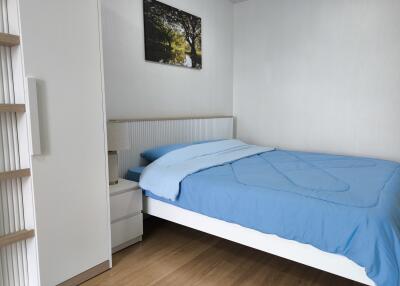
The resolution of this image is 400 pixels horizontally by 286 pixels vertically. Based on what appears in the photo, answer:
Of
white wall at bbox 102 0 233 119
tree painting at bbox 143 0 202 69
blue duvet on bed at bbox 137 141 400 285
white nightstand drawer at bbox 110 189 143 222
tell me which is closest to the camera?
blue duvet on bed at bbox 137 141 400 285

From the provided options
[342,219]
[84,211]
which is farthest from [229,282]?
[84,211]

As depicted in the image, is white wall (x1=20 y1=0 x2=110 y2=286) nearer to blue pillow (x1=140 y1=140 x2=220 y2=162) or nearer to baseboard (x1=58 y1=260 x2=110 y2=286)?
baseboard (x1=58 y1=260 x2=110 y2=286)

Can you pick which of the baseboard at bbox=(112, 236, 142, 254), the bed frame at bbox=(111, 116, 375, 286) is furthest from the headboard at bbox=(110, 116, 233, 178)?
the baseboard at bbox=(112, 236, 142, 254)

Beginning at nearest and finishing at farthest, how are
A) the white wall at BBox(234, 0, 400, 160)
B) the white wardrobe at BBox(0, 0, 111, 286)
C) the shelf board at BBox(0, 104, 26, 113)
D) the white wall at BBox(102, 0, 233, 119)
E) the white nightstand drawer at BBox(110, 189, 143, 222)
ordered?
the shelf board at BBox(0, 104, 26, 113), the white wardrobe at BBox(0, 0, 111, 286), the white nightstand drawer at BBox(110, 189, 143, 222), the white wall at BBox(102, 0, 233, 119), the white wall at BBox(234, 0, 400, 160)

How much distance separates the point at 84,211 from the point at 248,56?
3.11 meters

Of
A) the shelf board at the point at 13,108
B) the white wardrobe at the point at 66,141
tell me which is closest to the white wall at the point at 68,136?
the white wardrobe at the point at 66,141

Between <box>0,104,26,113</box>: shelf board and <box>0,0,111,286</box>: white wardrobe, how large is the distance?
99 millimetres

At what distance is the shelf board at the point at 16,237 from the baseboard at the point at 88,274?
394mm

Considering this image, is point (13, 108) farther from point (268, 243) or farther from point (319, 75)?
point (319, 75)

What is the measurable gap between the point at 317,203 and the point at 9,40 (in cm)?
183

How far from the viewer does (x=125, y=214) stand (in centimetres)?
221

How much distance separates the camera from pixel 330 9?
3.27 meters

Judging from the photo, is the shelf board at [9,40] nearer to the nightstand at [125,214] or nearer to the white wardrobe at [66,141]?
the white wardrobe at [66,141]

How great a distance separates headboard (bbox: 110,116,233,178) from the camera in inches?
103
